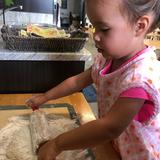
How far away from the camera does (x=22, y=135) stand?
0.75m

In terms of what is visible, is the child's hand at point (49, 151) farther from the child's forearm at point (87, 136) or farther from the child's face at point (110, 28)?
the child's face at point (110, 28)

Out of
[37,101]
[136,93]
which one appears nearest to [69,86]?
[37,101]

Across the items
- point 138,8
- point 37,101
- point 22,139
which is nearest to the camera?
point 138,8

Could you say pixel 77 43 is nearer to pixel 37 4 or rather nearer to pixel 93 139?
pixel 93 139

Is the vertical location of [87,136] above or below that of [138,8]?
below

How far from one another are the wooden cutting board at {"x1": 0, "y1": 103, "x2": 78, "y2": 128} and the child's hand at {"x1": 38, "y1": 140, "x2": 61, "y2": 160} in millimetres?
240

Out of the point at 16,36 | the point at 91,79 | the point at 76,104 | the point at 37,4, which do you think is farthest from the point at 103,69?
the point at 37,4

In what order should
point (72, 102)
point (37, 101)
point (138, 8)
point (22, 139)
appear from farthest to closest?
point (72, 102) < point (37, 101) < point (22, 139) < point (138, 8)

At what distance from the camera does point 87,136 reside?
0.58 meters

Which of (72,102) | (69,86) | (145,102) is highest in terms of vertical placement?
(145,102)

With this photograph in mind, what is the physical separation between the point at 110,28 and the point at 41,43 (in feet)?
1.50

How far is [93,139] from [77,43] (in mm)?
483

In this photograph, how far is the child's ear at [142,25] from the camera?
1.84 ft

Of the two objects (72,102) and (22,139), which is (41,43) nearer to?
(72,102)
